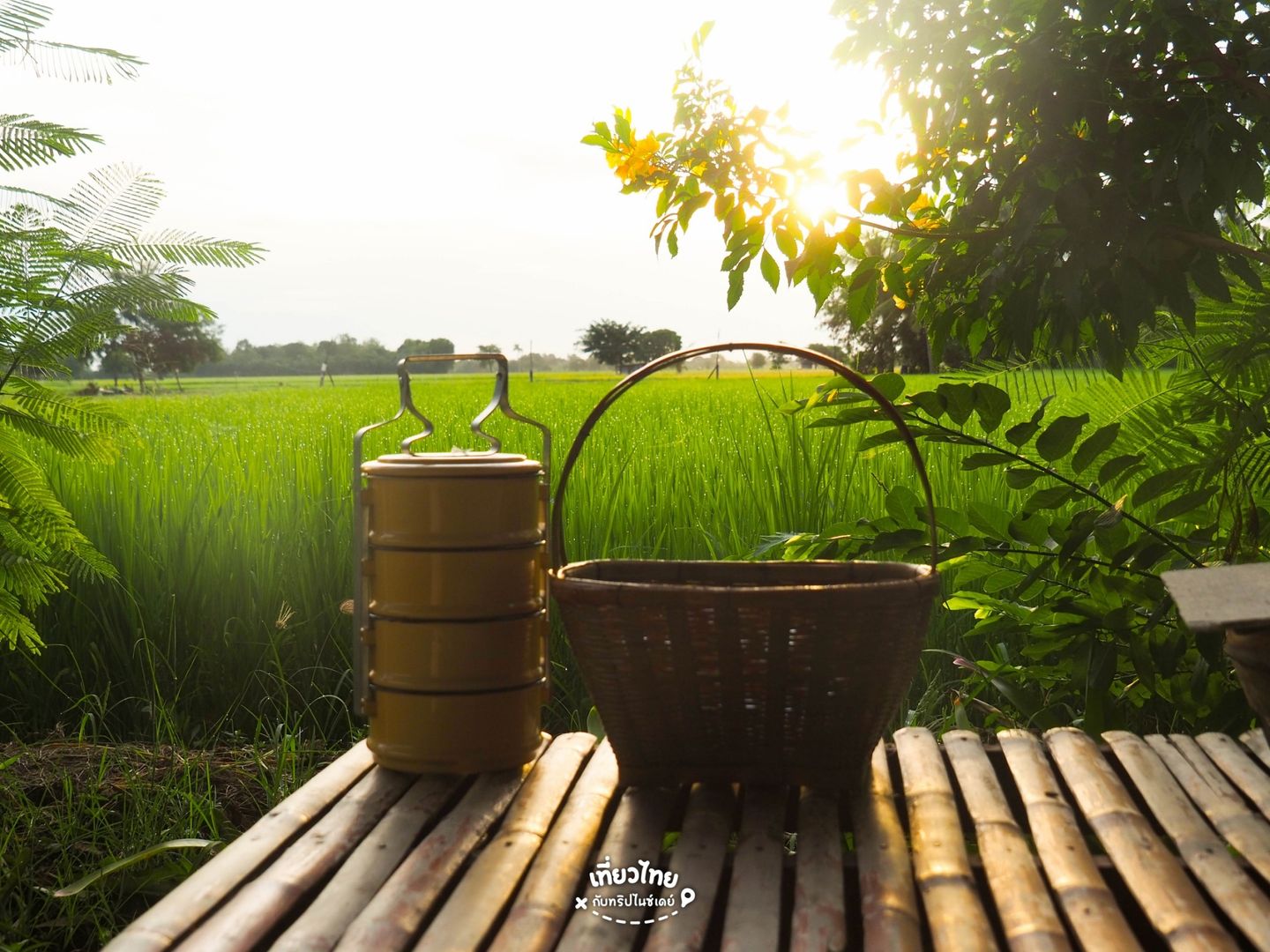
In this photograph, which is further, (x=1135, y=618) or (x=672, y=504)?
(x=672, y=504)

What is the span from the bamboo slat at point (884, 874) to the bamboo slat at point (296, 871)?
63cm

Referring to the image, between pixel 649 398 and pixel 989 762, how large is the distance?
7538mm

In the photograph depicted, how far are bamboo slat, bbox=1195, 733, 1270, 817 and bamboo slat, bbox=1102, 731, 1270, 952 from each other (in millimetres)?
87

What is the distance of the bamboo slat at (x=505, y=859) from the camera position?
1.10 meters

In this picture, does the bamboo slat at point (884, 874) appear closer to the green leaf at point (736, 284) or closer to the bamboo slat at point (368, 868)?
the bamboo slat at point (368, 868)

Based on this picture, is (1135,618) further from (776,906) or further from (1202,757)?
(776,906)

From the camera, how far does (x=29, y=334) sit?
218 centimetres

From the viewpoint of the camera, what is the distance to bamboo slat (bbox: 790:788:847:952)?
108 centimetres

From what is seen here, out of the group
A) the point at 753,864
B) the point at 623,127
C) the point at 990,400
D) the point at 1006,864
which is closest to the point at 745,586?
the point at 753,864

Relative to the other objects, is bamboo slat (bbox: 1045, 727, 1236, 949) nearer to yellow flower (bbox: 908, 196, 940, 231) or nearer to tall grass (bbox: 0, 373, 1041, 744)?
yellow flower (bbox: 908, 196, 940, 231)

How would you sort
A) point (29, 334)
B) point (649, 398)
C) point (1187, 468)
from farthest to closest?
point (649, 398)
point (29, 334)
point (1187, 468)

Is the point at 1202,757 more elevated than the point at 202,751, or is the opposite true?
the point at 1202,757

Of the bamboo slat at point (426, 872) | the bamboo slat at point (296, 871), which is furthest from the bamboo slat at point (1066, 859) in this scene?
the bamboo slat at point (296, 871)

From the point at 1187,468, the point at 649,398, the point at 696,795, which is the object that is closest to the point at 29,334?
the point at 696,795
